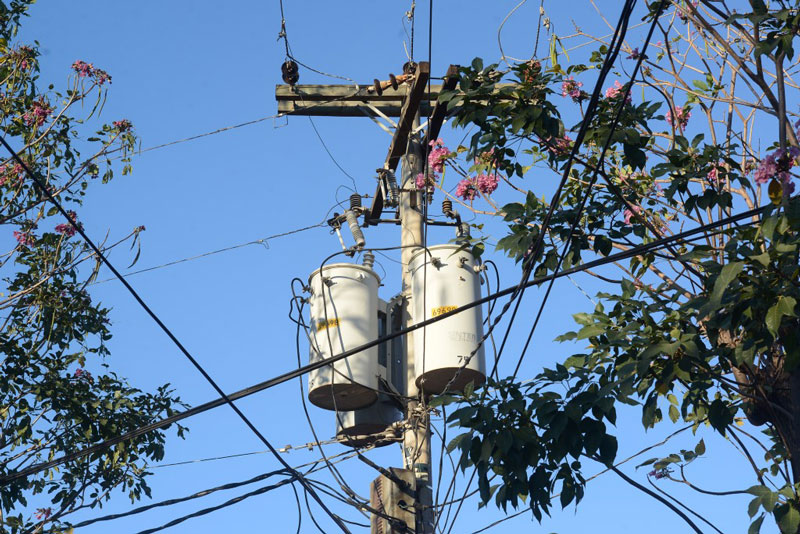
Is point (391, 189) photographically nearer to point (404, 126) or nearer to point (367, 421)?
point (404, 126)

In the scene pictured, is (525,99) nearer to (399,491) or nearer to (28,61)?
(399,491)

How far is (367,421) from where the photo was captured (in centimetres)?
752

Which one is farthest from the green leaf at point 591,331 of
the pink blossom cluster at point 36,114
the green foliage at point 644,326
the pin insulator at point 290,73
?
the pink blossom cluster at point 36,114

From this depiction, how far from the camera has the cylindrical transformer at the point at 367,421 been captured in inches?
295

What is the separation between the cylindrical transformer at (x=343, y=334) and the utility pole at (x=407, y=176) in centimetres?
28

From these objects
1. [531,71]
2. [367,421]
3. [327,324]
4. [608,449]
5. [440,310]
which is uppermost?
[531,71]

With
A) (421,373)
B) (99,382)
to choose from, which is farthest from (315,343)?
(99,382)

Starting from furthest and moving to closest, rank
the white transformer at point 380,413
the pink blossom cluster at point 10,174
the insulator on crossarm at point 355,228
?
the pink blossom cluster at point 10,174 < the insulator on crossarm at point 355,228 < the white transformer at point 380,413

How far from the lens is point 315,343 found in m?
7.36

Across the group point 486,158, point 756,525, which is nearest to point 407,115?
point 486,158

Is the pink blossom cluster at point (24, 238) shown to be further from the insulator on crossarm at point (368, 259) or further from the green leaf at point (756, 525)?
the green leaf at point (756, 525)

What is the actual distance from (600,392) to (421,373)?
2067 mm

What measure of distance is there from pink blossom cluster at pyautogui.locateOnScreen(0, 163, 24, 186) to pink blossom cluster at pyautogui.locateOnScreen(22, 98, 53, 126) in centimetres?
53

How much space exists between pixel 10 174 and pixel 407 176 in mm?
3671
